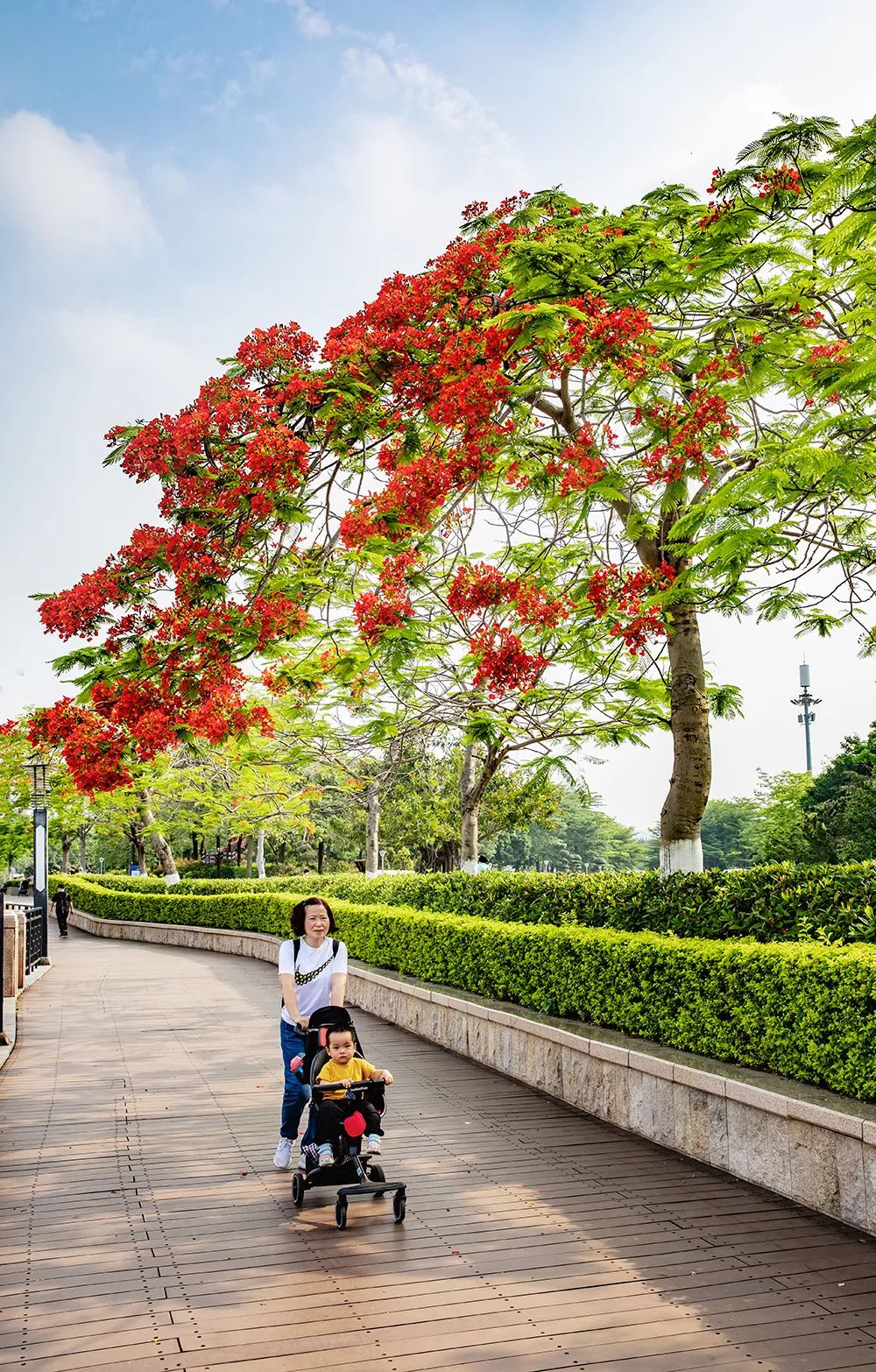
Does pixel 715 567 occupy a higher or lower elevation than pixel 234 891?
higher

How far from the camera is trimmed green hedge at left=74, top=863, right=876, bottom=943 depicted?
7.25 m

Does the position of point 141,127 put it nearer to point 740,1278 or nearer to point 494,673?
point 494,673

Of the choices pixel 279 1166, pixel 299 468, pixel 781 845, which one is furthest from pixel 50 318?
pixel 781 845

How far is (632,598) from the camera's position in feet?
28.4

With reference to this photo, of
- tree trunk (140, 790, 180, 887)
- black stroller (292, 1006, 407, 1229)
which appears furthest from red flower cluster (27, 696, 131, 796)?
tree trunk (140, 790, 180, 887)

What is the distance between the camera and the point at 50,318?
11.2 metres

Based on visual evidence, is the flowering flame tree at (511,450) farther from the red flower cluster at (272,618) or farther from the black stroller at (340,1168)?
the black stroller at (340,1168)

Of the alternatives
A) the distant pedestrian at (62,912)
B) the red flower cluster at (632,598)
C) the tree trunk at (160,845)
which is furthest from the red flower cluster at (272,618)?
the distant pedestrian at (62,912)

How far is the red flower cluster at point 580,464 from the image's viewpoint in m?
8.70

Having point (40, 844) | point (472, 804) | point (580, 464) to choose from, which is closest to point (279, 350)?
point (580, 464)

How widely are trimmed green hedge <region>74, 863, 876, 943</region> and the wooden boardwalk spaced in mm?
1639

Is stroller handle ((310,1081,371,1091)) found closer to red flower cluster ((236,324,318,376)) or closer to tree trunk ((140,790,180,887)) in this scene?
red flower cluster ((236,324,318,376))

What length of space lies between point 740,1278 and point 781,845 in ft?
92.1

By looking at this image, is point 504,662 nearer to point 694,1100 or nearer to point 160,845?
point 694,1100
